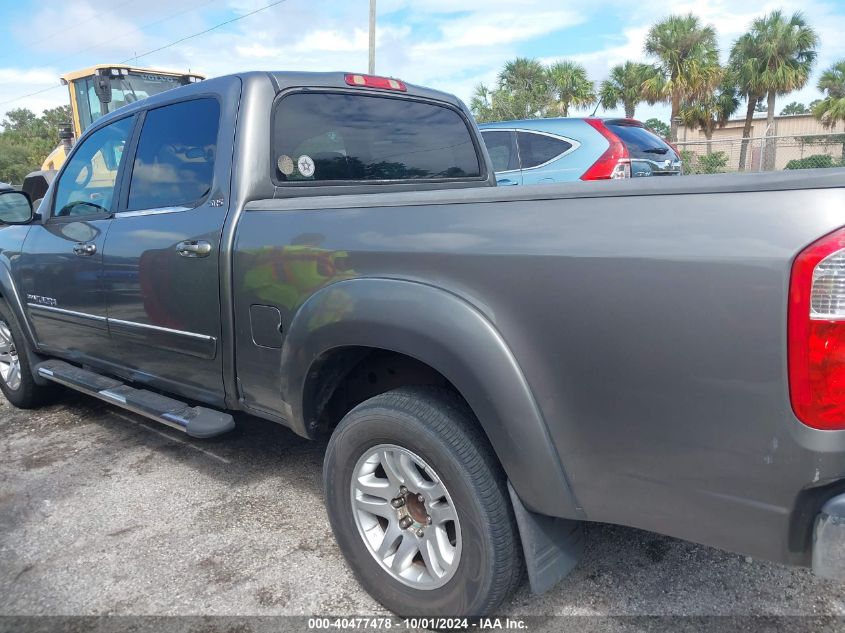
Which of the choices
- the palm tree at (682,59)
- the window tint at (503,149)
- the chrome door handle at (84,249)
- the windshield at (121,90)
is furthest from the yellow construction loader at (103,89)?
the palm tree at (682,59)

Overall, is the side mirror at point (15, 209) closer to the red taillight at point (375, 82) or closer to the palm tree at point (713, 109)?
the red taillight at point (375, 82)

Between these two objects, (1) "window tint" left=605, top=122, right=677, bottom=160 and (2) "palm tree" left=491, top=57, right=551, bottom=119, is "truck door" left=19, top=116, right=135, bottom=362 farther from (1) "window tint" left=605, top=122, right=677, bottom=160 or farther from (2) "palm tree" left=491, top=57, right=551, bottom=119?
(2) "palm tree" left=491, top=57, right=551, bottom=119

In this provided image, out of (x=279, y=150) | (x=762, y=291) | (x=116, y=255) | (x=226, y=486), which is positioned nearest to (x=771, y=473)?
(x=762, y=291)

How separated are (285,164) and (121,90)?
10.6 m

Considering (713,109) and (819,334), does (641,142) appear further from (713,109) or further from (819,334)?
(713,109)

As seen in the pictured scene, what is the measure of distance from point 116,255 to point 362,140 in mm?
1349

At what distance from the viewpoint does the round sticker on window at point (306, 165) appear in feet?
10.0

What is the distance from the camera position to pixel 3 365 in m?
4.89

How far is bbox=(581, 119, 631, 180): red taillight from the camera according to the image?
6711 millimetres

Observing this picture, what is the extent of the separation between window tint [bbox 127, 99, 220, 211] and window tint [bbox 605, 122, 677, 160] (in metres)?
4.93

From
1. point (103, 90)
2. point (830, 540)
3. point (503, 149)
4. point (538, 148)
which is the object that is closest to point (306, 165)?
point (830, 540)

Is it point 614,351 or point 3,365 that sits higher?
point 614,351

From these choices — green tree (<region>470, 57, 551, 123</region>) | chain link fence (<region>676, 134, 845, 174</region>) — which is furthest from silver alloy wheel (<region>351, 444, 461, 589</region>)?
green tree (<region>470, 57, 551, 123</region>)

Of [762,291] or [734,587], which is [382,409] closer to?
[762,291]
